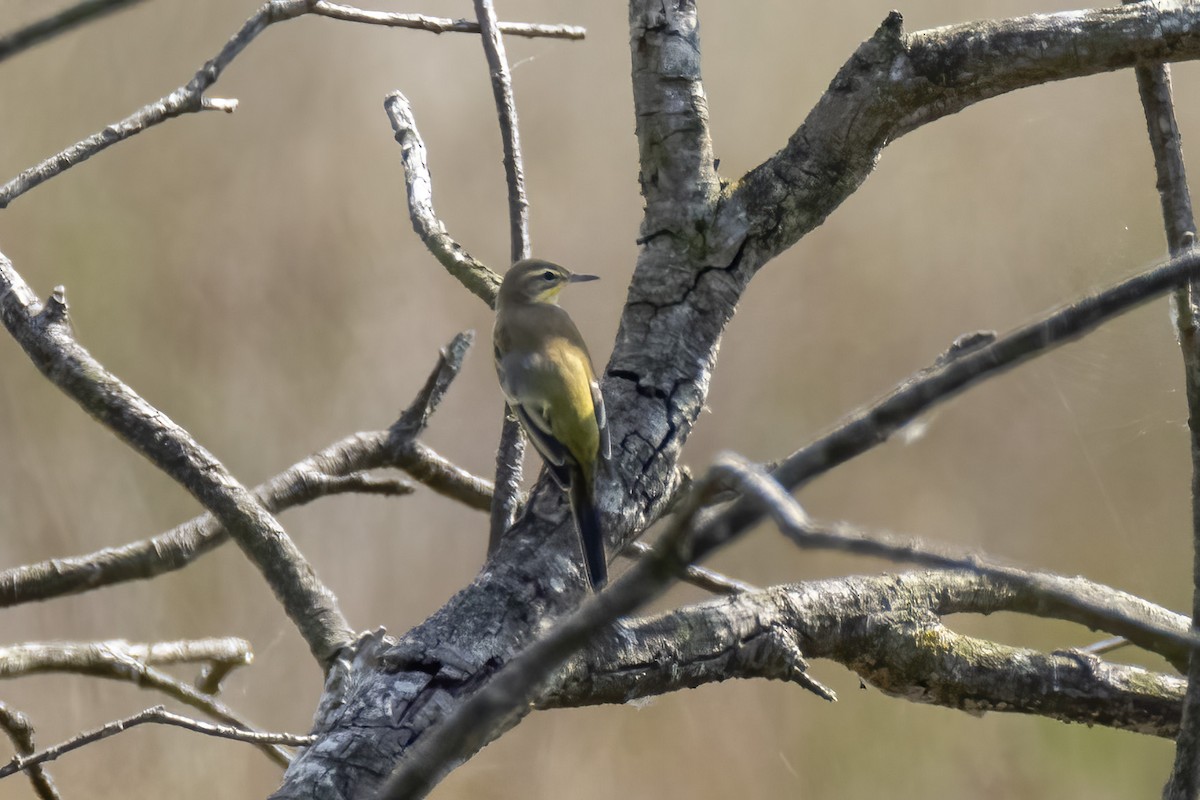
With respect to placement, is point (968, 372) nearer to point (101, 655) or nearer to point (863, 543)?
point (863, 543)

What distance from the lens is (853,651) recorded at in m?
0.86

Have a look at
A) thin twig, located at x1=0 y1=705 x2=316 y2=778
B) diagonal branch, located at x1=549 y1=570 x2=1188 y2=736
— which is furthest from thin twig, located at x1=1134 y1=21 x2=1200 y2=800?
thin twig, located at x1=0 y1=705 x2=316 y2=778

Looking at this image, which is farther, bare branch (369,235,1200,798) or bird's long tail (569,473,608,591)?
bird's long tail (569,473,608,591)

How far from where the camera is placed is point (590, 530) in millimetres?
761

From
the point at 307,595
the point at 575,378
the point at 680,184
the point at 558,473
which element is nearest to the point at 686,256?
the point at 680,184

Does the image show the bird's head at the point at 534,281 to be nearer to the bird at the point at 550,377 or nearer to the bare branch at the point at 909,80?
the bird at the point at 550,377

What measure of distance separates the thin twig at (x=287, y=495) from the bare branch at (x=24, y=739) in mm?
115

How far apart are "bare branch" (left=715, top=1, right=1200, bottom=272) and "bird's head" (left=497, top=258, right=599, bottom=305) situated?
0.36 meters

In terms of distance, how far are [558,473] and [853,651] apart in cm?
30

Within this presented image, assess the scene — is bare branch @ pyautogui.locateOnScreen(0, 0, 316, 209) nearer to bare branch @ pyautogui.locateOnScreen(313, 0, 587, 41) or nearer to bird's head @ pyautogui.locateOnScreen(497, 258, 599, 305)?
bare branch @ pyautogui.locateOnScreen(313, 0, 587, 41)

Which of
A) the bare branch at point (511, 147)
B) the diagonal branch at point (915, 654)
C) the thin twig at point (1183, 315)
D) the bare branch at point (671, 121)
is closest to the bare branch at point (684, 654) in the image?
the diagonal branch at point (915, 654)

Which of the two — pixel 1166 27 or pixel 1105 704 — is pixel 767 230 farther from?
pixel 1105 704

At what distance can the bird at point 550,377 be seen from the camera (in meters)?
0.90

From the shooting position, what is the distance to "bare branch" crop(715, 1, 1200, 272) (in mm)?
850
